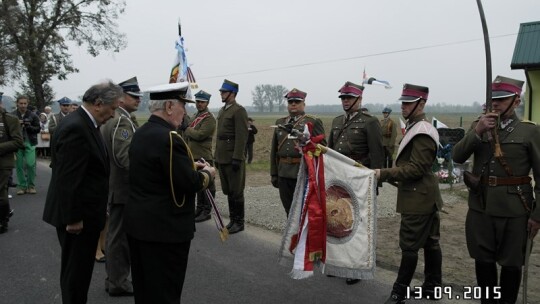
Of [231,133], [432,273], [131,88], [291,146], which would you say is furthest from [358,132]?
[131,88]

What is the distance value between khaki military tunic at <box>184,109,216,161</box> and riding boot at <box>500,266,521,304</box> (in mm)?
4716

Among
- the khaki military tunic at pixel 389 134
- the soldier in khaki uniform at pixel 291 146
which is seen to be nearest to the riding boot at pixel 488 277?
the soldier in khaki uniform at pixel 291 146

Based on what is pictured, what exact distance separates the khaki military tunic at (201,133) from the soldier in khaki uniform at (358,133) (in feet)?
8.65

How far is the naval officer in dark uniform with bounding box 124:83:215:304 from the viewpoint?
2.87m

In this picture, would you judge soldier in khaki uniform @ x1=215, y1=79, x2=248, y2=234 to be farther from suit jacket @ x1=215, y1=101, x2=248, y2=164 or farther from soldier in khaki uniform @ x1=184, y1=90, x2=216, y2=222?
soldier in khaki uniform @ x1=184, y1=90, x2=216, y2=222

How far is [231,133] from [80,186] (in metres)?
3.65

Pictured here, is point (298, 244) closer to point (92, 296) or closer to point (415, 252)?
point (415, 252)

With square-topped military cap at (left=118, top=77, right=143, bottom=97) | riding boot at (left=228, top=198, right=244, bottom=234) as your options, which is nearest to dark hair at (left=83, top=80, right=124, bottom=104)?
square-topped military cap at (left=118, top=77, right=143, bottom=97)

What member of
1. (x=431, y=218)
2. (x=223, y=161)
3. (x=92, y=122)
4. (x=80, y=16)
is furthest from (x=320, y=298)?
(x=80, y=16)

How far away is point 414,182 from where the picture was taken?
159 inches

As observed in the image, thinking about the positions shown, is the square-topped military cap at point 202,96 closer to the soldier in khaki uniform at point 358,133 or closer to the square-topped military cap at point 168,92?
the soldier in khaki uniform at point 358,133

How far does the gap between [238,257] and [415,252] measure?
2.29m

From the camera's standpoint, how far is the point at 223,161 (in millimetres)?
6781

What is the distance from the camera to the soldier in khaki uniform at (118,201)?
13.9 ft
